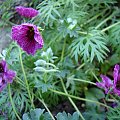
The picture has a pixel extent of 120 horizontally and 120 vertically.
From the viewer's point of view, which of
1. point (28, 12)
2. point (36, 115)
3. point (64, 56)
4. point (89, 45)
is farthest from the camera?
point (64, 56)

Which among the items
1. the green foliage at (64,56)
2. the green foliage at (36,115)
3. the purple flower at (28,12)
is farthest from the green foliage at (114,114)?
the purple flower at (28,12)

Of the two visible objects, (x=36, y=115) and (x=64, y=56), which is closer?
(x=36, y=115)

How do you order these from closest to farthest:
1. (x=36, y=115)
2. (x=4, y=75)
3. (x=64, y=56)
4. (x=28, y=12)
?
(x=36, y=115), (x=4, y=75), (x=28, y=12), (x=64, y=56)

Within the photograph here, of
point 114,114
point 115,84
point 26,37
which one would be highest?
point 26,37

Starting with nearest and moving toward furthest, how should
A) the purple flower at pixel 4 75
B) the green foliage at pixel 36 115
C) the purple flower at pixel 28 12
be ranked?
the green foliage at pixel 36 115, the purple flower at pixel 4 75, the purple flower at pixel 28 12

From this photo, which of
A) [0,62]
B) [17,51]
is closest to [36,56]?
[17,51]

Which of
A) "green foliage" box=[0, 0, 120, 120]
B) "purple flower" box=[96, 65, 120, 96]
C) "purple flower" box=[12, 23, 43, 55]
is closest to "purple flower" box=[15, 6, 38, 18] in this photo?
"green foliage" box=[0, 0, 120, 120]

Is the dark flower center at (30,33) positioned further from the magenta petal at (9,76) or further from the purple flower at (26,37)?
the magenta petal at (9,76)

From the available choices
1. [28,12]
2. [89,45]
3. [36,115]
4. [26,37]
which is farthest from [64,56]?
[36,115]

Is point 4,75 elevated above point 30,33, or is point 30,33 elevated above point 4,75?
point 30,33

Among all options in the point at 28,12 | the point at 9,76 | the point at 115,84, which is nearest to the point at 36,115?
the point at 9,76

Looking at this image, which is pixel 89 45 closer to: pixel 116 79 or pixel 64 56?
pixel 64 56
